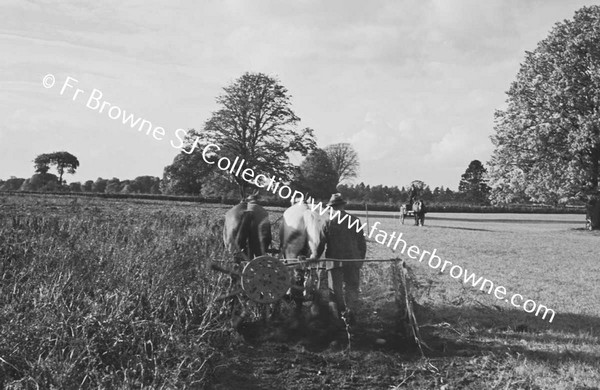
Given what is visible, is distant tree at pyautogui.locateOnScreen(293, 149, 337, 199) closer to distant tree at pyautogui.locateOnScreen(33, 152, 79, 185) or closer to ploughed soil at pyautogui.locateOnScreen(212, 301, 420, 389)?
distant tree at pyautogui.locateOnScreen(33, 152, 79, 185)

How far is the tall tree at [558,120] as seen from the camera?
95.0 feet

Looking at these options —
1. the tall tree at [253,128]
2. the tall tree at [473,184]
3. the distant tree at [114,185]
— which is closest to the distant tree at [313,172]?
the tall tree at [253,128]

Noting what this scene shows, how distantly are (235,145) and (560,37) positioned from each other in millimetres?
25381

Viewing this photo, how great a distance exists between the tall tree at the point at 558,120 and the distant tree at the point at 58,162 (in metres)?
36.6

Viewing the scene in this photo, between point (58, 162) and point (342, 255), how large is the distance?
4891cm

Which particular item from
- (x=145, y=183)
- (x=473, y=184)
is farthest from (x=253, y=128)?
(x=473, y=184)

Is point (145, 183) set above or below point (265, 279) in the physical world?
above

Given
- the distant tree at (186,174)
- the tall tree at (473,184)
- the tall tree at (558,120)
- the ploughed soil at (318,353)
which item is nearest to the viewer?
the ploughed soil at (318,353)

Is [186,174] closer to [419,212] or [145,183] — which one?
[145,183]

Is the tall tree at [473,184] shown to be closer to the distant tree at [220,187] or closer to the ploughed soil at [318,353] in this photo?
the distant tree at [220,187]

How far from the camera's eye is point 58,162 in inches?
2009

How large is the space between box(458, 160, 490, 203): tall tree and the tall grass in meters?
83.1

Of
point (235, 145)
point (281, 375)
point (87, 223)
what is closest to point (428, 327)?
point (281, 375)

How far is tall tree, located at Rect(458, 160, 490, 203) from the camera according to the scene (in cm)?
8706
